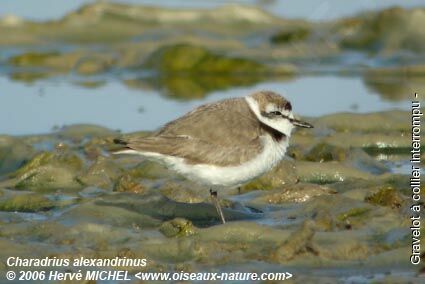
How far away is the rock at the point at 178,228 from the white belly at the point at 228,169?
1.61ft

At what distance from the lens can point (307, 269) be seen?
23.5ft

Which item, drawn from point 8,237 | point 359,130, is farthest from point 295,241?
point 359,130

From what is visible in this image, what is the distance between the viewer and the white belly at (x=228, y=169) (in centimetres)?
830

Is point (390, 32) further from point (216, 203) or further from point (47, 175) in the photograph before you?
point (216, 203)

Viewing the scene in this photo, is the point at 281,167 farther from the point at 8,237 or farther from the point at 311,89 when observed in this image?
the point at 311,89

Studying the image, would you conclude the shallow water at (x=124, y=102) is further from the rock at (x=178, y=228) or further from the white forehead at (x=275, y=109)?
the rock at (x=178, y=228)

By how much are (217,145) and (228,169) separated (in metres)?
0.22

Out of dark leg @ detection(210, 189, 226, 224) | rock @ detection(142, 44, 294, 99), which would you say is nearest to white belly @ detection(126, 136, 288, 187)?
dark leg @ detection(210, 189, 226, 224)

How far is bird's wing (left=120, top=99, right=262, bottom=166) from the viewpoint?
8328 mm

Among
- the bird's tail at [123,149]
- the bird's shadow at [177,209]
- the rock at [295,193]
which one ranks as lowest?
the bird's shadow at [177,209]

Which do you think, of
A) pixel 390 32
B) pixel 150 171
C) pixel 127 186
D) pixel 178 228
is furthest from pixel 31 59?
pixel 178 228

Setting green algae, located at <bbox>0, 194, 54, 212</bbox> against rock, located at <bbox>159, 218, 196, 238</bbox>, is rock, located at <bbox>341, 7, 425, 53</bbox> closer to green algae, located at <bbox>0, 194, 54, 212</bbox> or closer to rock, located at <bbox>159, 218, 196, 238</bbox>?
green algae, located at <bbox>0, 194, 54, 212</bbox>

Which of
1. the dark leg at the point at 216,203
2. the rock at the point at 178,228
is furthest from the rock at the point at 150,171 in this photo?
the rock at the point at 178,228

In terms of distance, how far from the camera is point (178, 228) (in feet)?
26.3
